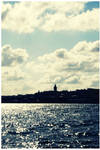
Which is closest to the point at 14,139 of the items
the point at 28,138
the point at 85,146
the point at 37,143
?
the point at 28,138

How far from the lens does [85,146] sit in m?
43.0

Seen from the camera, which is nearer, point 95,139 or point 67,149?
point 67,149

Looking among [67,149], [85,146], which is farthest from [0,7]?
[85,146]

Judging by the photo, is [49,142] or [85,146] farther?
[49,142]

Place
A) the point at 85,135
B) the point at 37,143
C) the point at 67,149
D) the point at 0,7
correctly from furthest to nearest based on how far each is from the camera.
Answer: the point at 85,135 → the point at 37,143 → the point at 67,149 → the point at 0,7

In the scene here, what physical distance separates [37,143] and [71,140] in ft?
20.1

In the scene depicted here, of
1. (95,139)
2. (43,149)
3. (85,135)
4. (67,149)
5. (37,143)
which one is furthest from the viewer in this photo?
(85,135)

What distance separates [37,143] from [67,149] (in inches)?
326

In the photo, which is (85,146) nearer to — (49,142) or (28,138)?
(49,142)

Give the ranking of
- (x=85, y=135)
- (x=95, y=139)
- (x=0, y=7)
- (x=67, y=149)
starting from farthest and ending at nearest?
1. (x=85, y=135)
2. (x=95, y=139)
3. (x=67, y=149)
4. (x=0, y=7)

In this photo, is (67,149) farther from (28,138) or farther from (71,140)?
(28,138)

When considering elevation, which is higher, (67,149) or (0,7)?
(0,7)

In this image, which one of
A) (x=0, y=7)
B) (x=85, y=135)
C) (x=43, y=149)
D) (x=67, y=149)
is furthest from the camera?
(x=85, y=135)

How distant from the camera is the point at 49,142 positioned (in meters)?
46.2
